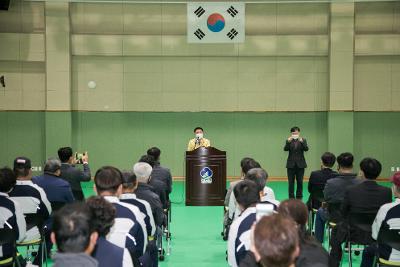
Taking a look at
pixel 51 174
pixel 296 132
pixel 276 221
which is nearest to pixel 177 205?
pixel 296 132

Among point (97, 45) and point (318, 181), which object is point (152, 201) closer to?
point (318, 181)

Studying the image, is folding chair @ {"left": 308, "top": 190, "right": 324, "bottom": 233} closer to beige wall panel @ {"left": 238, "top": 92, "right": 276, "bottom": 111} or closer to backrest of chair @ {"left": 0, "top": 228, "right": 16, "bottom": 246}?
backrest of chair @ {"left": 0, "top": 228, "right": 16, "bottom": 246}

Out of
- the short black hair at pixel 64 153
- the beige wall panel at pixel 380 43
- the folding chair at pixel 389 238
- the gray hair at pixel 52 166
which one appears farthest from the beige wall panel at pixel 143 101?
the folding chair at pixel 389 238

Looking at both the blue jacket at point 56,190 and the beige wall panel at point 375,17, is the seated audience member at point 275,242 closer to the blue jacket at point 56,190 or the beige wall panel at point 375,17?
the blue jacket at point 56,190

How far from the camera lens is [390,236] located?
182 inches

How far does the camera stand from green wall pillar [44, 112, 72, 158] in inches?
586

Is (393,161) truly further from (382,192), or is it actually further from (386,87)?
(382,192)

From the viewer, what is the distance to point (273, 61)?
50.2 ft

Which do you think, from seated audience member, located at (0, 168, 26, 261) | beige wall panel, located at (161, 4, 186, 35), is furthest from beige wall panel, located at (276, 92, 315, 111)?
seated audience member, located at (0, 168, 26, 261)

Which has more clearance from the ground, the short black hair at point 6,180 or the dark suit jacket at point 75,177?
the short black hair at point 6,180

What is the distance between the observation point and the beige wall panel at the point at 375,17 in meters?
15.1

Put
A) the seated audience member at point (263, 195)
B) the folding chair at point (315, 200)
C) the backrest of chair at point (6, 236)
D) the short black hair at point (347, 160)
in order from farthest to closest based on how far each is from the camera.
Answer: the folding chair at point (315, 200) → the short black hair at point (347, 160) → the seated audience member at point (263, 195) → the backrest of chair at point (6, 236)

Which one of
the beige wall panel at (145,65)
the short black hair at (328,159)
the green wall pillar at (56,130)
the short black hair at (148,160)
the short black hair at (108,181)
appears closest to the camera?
the short black hair at (108,181)

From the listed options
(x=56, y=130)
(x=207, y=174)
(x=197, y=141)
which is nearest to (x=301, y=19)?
(x=197, y=141)
